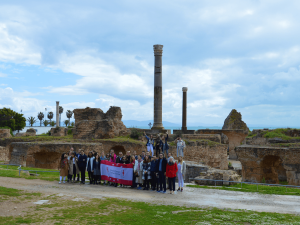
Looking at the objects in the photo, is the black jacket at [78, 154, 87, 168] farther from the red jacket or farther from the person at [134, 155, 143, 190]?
the red jacket

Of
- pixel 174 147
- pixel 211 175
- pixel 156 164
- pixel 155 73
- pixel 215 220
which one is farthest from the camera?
pixel 155 73

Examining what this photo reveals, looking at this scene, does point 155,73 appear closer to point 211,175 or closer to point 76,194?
point 211,175

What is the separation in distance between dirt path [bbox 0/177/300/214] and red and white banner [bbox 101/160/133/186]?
0.58m

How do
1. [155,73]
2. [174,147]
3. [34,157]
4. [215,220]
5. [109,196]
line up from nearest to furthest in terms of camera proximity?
[215,220]
[109,196]
[34,157]
[174,147]
[155,73]

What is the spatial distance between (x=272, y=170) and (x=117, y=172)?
11302 mm

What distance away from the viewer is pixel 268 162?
19.6 meters

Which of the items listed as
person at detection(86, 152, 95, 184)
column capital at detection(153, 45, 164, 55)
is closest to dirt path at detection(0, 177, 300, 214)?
person at detection(86, 152, 95, 184)

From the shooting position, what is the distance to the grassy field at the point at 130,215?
845cm

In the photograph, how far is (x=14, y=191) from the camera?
39.9ft

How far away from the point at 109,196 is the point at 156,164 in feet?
8.58

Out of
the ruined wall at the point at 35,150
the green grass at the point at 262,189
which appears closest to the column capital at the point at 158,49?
the ruined wall at the point at 35,150

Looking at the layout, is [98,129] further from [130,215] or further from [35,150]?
[130,215]

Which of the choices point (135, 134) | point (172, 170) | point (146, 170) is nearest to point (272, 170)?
point (172, 170)

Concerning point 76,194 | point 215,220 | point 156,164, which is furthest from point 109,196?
point 215,220
